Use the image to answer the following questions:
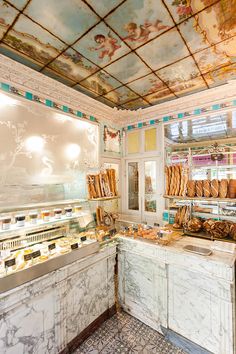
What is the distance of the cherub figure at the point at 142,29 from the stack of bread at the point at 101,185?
1.92 metres

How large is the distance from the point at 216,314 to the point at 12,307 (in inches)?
77.5

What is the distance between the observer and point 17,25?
178 cm

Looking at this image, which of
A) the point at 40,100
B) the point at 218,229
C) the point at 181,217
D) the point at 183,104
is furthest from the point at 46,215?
the point at 183,104

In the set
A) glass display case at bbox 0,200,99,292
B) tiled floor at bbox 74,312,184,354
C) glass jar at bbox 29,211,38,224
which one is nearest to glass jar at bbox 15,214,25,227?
glass display case at bbox 0,200,99,292

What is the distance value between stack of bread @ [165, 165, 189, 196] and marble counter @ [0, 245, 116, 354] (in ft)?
4.83

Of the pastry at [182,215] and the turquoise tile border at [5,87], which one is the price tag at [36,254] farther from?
the pastry at [182,215]

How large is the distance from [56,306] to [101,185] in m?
→ 1.73

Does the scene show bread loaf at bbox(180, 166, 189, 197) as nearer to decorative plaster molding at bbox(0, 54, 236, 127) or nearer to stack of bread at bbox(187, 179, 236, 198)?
stack of bread at bbox(187, 179, 236, 198)

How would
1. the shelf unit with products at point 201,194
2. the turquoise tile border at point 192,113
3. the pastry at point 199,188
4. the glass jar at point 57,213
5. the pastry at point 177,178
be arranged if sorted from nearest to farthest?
the glass jar at point 57,213
the shelf unit with products at point 201,194
the pastry at point 199,188
the turquoise tile border at point 192,113
the pastry at point 177,178

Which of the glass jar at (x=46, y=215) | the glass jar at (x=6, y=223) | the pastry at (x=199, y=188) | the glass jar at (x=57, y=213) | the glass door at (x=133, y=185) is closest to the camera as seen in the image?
the glass jar at (x=6, y=223)

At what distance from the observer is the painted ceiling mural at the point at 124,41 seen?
5.33 feet

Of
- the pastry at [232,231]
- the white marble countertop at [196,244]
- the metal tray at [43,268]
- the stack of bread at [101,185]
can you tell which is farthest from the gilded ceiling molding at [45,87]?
the pastry at [232,231]

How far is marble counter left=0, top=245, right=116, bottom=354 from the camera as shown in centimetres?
160

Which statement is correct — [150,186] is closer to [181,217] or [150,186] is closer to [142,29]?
[181,217]
